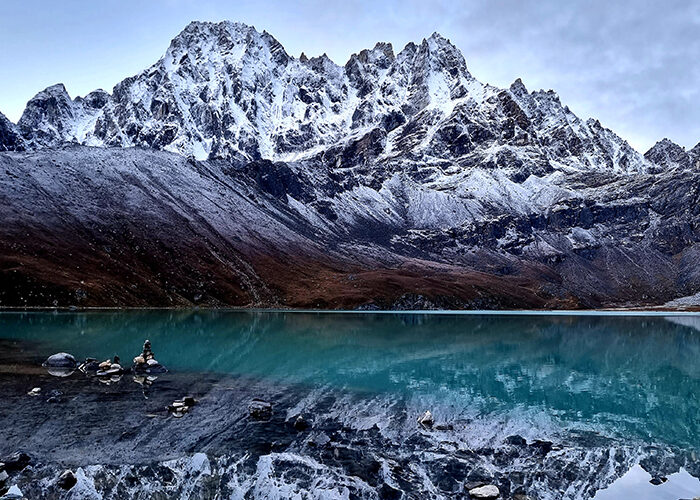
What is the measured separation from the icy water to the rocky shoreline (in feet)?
0.36

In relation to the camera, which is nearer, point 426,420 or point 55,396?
point 426,420

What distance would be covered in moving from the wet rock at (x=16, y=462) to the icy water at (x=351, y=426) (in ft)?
1.92

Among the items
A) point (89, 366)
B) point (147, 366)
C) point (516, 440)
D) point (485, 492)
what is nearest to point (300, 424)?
point (485, 492)

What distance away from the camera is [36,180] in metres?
184

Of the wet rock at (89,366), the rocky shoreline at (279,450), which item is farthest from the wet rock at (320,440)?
the wet rock at (89,366)

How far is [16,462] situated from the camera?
23344 mm

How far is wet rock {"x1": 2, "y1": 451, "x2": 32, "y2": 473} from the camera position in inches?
901

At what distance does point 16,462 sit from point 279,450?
457 inches

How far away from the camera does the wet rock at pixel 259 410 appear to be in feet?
110

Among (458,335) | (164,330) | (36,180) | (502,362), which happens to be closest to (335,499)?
(502,362)

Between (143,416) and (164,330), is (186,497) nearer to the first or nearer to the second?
(143,416)

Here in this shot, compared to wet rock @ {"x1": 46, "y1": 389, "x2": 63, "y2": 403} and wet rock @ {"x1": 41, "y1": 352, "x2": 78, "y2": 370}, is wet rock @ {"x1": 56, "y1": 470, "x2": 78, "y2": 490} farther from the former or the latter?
wet rock @ {"x1": 41, "y1": 352, "x2": 78, "y2": 370}

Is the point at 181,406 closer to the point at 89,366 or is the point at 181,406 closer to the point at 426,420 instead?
the point at 426,420

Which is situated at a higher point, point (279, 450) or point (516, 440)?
point (279, 450)
